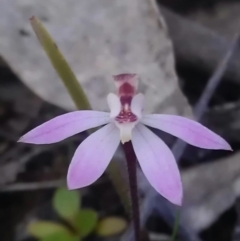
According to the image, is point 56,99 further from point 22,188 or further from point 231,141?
point 231,141

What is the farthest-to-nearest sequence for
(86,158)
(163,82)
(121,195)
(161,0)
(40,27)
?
1. (161,0)
2. (163,82)
3. (121,195)
4. (40,27)
5. (86,158)

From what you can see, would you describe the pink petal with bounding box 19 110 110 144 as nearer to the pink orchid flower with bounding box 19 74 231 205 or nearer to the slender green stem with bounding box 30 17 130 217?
the pink orchid flower with bounding box 19 74 231 205

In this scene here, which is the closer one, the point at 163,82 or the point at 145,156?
the point at 145,156

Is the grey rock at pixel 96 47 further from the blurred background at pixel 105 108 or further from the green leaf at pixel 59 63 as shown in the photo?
the green leaf at pixel 59 63

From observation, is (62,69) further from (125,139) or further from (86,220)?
(86,220)

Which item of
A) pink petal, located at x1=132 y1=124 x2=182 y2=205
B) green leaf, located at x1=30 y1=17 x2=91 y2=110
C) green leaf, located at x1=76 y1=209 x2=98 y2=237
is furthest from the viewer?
green leaf, located at x1=76 y1=209 x2=98 y2=237

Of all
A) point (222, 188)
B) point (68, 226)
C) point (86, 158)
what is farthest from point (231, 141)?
point (86, 158)

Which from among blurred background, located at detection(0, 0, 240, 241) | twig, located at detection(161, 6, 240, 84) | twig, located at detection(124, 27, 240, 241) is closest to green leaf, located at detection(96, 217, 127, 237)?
blurred background, located at detection(0, 0, 240, 241)
